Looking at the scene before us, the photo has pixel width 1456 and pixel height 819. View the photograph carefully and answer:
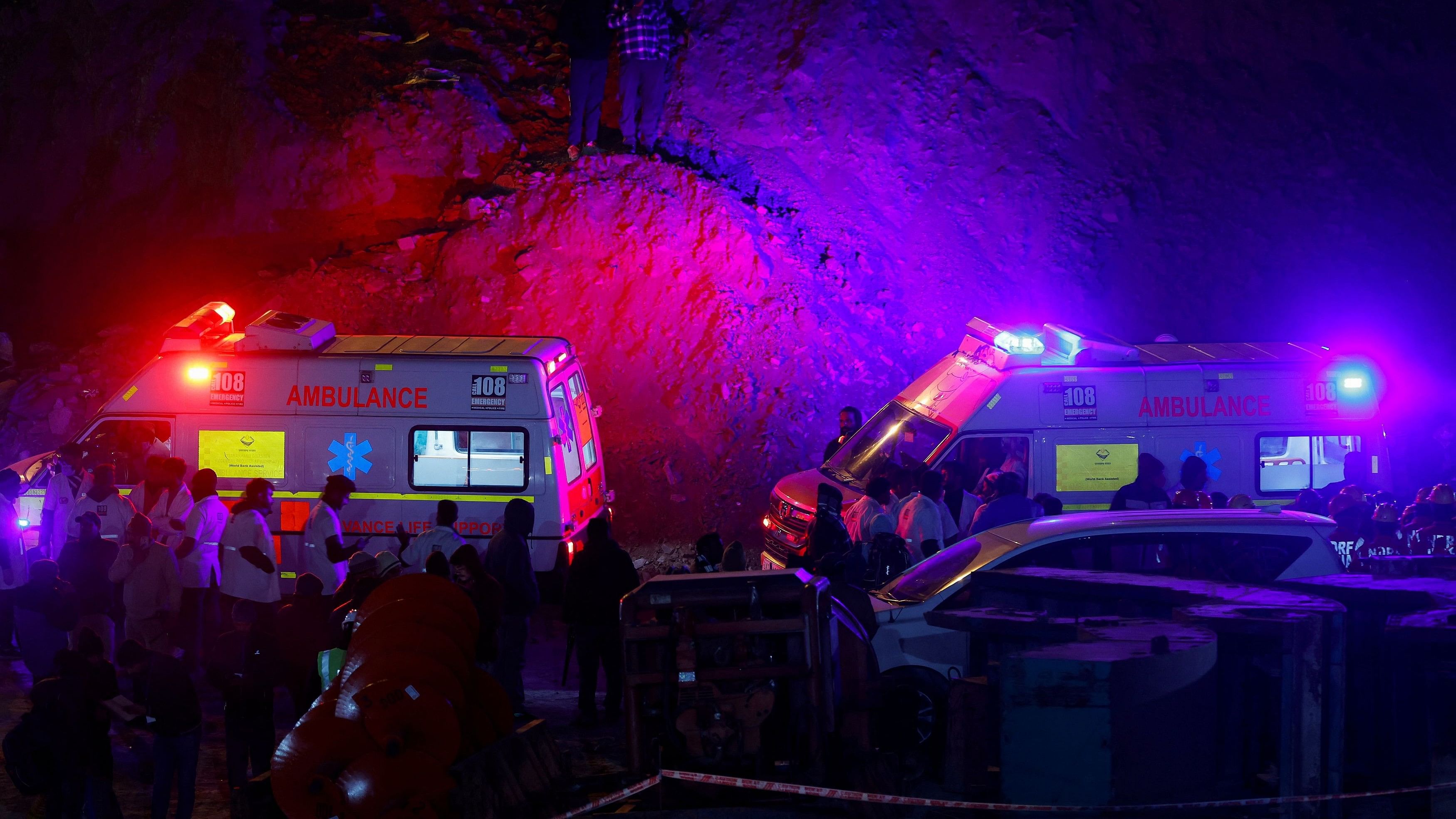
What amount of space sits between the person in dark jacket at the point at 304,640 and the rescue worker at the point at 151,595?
1958mm

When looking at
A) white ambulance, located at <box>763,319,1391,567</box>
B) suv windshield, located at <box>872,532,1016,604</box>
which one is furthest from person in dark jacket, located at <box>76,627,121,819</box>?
white ambulance, located at <box>763,319,1391,567</box>

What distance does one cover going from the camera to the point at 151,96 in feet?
63.2

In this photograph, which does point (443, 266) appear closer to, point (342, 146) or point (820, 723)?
point (342, 146)

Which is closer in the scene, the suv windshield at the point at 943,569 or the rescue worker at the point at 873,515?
the suv windshield at the point at 943,569

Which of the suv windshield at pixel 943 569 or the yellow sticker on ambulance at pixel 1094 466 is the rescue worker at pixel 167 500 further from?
the yellow sticker on ambulance at pixel 1094 466

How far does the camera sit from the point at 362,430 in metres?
11.6

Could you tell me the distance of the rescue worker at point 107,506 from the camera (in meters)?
10.8

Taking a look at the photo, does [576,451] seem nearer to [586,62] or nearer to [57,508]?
[57,508]

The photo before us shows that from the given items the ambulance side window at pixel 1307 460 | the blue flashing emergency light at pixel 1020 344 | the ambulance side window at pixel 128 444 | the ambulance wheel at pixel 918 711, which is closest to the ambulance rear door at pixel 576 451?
the ambulance side window at pixel 128 444

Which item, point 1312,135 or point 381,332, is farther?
point 1312,135

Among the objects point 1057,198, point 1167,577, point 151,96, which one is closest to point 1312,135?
point 1057,198

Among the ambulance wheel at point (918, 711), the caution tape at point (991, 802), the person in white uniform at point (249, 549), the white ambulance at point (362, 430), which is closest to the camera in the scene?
the caution tape at point (991, 802)

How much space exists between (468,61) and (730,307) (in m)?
5.99

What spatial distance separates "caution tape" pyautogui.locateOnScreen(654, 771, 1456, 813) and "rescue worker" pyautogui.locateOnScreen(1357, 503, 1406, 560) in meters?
4.53
